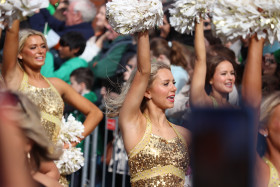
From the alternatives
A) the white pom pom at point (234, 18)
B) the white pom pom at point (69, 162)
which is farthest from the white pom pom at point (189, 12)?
the white pom pom at point (69, 162)

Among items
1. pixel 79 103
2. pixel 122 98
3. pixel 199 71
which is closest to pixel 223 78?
pixel 199 71

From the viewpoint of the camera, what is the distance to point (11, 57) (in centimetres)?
375

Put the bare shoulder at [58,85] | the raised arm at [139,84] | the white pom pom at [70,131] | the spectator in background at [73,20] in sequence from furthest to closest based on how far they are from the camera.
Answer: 1. the spectator in background at [73,20]
2. the bare shoulder at [58,85]
3. the white pom pom at [70,131]
4. the raised arm at [139,84]

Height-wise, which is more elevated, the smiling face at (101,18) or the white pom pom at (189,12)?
the smiling face at (101,18)

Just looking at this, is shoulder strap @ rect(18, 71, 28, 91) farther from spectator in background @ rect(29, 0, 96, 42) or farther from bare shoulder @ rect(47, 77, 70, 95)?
spectator in background @ rect(29, 0, 96, 42)

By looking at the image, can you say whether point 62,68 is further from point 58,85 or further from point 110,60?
point 58,85

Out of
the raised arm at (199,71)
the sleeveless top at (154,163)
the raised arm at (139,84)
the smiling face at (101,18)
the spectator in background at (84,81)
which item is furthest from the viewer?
the smiling face at (101,18)

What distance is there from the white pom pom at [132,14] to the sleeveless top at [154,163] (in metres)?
0.80

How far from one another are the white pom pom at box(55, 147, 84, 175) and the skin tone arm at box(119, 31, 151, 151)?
110 cm

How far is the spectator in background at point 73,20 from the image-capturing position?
20.7 ft

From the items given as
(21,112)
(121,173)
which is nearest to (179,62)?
(121,173)

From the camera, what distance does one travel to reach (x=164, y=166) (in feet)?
11.1

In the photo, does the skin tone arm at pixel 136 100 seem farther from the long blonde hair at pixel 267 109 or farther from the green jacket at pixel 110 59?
the green jacket at pixel 110 59

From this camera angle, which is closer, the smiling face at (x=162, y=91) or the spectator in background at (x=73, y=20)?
the smiling face at (x=162, y=91)
